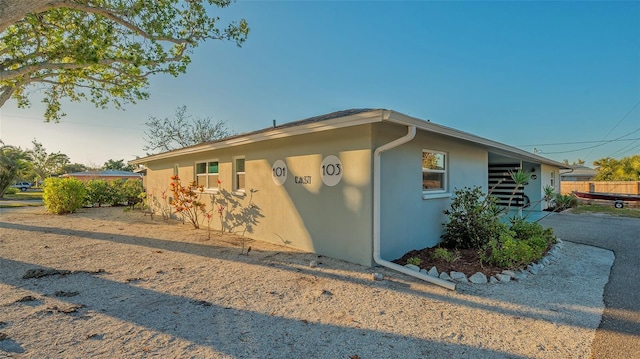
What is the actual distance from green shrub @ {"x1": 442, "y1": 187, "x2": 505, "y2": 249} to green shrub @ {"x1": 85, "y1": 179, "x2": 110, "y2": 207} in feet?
59.3

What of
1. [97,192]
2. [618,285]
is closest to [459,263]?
[618,285]

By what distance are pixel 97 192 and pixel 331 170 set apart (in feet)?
54.4

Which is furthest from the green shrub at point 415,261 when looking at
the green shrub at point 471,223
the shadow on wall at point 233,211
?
the shadow on wall at point 233,211

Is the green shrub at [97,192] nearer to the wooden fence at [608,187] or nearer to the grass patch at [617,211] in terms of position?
the grass patch at [617,211]

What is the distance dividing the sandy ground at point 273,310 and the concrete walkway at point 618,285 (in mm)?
118

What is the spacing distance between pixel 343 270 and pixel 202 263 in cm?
269

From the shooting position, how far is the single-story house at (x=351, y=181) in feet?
16.3

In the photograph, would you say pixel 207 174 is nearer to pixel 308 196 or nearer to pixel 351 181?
pixel 308 196

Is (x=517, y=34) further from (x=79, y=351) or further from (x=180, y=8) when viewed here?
(x=79, y=351)

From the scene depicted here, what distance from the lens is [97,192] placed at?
15.9 meters

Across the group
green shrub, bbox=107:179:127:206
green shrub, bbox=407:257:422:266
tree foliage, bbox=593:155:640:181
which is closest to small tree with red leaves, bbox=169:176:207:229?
green shrub, bbox=407:257:422:266

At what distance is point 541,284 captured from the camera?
14.3 ft

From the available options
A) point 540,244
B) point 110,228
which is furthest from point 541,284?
point 110,228

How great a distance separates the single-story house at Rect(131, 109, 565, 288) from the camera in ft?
16.3
